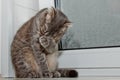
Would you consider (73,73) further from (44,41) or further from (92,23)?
(92,23)

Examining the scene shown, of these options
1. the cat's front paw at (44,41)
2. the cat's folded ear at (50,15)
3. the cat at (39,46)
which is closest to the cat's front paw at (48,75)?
the cat at (39,46)

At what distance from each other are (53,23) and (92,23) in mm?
246

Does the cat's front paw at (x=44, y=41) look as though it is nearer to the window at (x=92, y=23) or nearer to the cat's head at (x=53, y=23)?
the cat's head at (x=53, y=23)

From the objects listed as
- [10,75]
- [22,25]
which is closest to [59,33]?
[22,25]

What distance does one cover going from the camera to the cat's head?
1098 millimetres

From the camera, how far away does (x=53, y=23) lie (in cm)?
111

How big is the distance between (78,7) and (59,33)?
0.24 m

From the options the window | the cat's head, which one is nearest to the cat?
the cat's head

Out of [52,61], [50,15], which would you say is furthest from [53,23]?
[52,61]

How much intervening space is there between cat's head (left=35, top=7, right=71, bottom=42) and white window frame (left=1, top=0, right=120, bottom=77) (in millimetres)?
167

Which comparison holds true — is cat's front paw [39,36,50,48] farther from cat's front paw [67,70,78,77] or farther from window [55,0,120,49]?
window [55,0,120,49]

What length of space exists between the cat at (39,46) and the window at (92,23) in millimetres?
170

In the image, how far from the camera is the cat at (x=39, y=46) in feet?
3.54

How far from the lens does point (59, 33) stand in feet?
3.72
